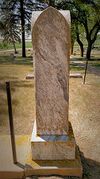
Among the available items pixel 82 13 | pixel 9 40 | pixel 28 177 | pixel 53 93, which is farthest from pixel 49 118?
pixel 82 13

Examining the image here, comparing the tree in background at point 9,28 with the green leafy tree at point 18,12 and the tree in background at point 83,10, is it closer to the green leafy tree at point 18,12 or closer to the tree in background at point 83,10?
the green leafy tree at point 18,12

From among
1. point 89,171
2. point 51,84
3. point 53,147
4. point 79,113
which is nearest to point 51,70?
point 51,84

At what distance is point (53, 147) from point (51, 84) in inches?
32.5

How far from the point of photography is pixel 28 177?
3205mm

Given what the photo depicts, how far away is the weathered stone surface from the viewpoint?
9.68 feet

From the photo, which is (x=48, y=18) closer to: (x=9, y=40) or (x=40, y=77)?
(x=40, y=77)

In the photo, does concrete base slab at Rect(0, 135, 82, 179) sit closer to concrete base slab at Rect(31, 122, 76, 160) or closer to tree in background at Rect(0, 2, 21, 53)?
concrete base slab at Rect(31, 122, 76, 160)

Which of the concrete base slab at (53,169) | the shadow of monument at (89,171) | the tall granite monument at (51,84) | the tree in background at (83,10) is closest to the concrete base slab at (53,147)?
the tall granite monument at (51,84)

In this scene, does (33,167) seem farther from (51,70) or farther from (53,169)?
(51,70)

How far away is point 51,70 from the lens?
3.10 m

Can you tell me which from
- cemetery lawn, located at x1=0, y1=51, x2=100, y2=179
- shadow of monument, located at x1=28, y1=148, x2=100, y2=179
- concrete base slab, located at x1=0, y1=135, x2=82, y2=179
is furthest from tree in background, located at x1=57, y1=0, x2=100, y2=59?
concrete base slab, located at x1=0, y1=135, x2=82, y2=179

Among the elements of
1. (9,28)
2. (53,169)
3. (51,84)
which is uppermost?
(9,28)

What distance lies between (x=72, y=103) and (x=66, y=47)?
426 cm

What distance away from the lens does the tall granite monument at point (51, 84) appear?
2.96m
